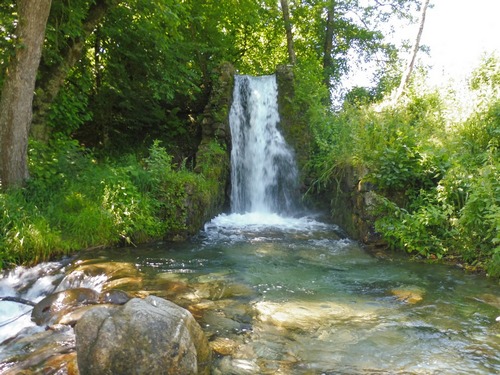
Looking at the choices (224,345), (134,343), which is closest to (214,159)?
(224,345)

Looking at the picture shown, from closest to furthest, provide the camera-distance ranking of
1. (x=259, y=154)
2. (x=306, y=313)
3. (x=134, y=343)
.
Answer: (x=134, y=343) → (x=306, y=313) → (x=259, y=154)

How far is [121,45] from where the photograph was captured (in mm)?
10633

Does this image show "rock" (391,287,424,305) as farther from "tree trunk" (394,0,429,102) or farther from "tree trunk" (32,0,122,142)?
"tree trunk" (394,0,429,102)

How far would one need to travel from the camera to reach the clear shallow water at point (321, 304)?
3492 millimetres

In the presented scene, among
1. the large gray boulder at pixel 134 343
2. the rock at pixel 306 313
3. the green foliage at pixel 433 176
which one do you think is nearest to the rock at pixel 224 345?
the large gray boulder at pixel 134 343

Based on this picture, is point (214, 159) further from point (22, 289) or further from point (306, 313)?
point (306, 313)

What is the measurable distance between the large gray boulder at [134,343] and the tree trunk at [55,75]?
6.20 metres

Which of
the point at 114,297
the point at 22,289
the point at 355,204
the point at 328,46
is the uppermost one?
the point at 328,46

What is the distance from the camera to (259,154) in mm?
11336

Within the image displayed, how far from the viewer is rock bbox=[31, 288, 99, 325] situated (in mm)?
4125

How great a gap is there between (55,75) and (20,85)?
1.77 metres

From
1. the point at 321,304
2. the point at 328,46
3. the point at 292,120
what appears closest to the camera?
the point at 321,304

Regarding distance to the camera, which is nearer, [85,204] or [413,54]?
[85,204]

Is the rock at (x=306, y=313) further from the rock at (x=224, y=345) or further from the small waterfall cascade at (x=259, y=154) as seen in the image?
the small waterfall cascade at (x=259, y=154)
